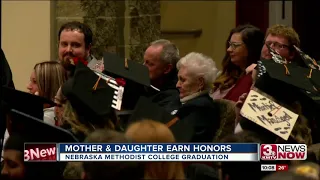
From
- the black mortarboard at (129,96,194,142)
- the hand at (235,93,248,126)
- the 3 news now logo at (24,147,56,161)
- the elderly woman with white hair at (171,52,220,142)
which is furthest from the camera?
the hand at (235,93,248,126)

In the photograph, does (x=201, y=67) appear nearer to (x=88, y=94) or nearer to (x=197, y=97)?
(x=197, y=97)

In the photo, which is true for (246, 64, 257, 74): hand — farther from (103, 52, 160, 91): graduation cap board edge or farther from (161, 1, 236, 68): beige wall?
(161, 1, 236, 68): beige wall

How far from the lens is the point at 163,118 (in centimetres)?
613

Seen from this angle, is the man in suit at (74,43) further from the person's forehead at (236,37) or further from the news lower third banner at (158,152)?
the news lower third banner at (158,152)

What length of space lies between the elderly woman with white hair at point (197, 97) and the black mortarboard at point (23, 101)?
2.60ft

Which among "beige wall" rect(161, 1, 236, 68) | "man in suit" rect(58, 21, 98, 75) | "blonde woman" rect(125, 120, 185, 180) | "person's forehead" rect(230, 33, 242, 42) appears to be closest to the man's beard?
"man in suit" rect(58, 21, 98, 75)

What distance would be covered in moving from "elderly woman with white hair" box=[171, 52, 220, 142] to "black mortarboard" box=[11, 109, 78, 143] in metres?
0.74

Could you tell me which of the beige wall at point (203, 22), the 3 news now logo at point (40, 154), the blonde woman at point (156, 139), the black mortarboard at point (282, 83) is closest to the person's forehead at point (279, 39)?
the black mortarboard at point (282, 83)

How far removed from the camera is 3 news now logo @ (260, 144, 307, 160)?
6062mm

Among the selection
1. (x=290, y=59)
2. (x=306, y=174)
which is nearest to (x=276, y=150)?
(x=290, y=59)

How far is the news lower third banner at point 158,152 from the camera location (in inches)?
201

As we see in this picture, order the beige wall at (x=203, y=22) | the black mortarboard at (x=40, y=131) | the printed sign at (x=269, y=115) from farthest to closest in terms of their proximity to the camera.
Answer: the beige wall at (x=203, y=22)
the printed sign at (x=269, y=115)
the black mortarboard at (x=40, y=131)

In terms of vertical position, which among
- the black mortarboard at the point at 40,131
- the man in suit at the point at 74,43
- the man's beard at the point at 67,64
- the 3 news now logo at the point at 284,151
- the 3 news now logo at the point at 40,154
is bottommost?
the 3 news now logo at the point at 284,151

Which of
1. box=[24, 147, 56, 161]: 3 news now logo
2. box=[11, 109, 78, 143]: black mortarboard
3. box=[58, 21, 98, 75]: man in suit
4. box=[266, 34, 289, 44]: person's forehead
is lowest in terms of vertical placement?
box=[24, 147, 56, 161]: 3 news now logo
